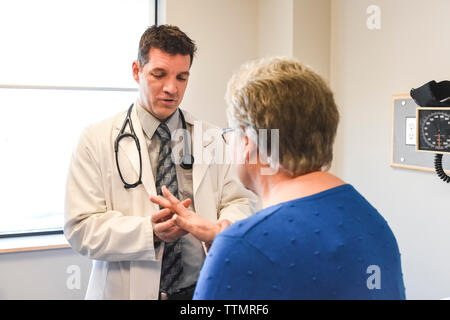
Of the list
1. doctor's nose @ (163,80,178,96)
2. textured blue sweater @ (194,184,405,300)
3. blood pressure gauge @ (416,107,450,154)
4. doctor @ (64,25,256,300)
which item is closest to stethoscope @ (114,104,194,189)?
doctor @ (64,25,256,300)

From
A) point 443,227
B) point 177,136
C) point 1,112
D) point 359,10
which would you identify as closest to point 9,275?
point 1,112

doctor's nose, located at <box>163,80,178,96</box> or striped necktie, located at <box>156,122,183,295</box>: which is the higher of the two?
doctor's nose, located at <box>163,80,178,96</box>

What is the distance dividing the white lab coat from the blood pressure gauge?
0.76m

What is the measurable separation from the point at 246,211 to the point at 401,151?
31.0 inches

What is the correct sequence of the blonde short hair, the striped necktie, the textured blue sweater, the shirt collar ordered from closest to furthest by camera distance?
1. the textured blue sweater
2. the blonde short hair
3. the striped necktie
4. the shirt collar

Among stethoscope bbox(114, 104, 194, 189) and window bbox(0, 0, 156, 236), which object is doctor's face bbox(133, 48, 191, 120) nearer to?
stethoscope bbox(114, 104, 194, 189)

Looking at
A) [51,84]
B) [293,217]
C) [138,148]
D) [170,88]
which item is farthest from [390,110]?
[51,84]

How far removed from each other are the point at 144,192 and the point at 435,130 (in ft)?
3.54

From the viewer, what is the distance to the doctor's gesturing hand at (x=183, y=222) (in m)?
1.19

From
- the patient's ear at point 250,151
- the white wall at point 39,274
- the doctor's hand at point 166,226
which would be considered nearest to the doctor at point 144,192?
the doctor's hand at point 166,226

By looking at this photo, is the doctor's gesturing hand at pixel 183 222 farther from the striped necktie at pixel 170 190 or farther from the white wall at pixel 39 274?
the white wall at pixel 39 274

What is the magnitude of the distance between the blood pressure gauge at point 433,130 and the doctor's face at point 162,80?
915 mm

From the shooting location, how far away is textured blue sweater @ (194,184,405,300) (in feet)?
2.27

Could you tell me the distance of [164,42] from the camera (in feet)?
4.85
